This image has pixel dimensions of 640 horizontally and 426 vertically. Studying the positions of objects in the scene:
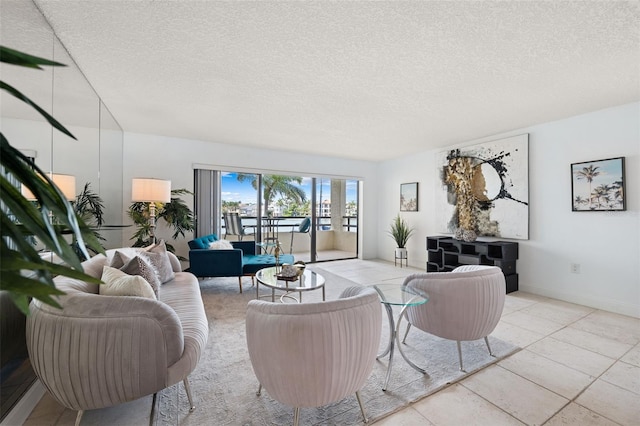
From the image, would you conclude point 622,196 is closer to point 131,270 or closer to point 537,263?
point 537,263

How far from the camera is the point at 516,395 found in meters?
1.77

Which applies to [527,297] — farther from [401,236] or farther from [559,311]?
[401,236]

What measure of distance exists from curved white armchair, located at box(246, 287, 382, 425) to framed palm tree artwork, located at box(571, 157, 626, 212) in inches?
139

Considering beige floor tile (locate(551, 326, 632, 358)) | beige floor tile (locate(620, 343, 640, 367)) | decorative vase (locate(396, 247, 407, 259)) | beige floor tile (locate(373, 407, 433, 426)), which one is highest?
decorative vase (locate(396, 247, 407, 259))

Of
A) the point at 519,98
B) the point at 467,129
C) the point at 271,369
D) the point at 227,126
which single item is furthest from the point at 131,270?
the point at 467,129

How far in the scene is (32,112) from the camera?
1510 millimetres

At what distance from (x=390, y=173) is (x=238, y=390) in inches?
215

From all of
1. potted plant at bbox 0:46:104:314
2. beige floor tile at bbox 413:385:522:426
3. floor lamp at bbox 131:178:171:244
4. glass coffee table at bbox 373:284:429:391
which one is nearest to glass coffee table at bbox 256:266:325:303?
glass coffee table at bbox 373:284:429:391

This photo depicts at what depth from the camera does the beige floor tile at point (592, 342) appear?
2.33m

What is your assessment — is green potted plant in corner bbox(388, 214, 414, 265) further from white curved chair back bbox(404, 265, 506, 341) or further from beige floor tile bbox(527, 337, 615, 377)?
white curved chair back bbox(404, 265, 506, 341)

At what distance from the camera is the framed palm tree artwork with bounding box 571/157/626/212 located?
3168mm

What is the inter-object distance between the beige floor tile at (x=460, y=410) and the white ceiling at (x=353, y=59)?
231 cm

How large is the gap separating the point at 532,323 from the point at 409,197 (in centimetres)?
330

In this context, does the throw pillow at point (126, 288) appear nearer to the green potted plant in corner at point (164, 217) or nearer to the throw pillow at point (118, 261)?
the throw pillow at point (118, 261)
